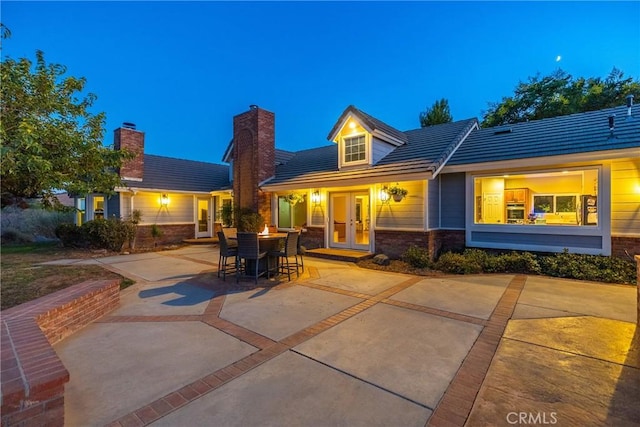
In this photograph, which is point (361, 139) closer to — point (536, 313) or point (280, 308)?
point (280, 308)

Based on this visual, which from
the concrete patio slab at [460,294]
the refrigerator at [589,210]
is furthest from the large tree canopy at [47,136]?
the refrigerator at [589,210]

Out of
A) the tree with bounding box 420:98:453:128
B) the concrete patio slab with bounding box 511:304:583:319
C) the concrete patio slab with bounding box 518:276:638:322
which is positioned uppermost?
the tree with bounding box 420:98:453:128

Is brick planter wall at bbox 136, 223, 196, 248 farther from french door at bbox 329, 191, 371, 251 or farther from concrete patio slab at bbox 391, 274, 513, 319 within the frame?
concrete patio slab at bbox 391, 274, 513, 319

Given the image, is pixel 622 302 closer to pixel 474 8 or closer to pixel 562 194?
pixel 562 194

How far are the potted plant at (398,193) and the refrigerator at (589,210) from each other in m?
5.03

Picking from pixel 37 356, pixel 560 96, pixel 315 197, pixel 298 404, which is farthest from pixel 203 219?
pixel 560 96

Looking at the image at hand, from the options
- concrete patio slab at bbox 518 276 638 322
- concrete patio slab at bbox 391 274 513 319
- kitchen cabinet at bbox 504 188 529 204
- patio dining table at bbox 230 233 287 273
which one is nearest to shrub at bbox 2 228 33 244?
patio dining table at bbox 230 233 287 273

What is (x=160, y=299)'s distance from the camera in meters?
5.91

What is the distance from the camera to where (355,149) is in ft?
38.1

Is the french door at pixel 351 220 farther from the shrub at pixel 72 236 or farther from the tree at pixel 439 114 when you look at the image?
the tree at pixel 439 114

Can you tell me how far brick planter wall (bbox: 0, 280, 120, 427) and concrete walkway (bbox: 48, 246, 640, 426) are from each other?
28cm

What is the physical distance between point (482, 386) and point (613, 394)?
3.79ft

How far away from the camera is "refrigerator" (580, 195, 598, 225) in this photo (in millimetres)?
7987

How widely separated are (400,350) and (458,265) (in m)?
5.49
